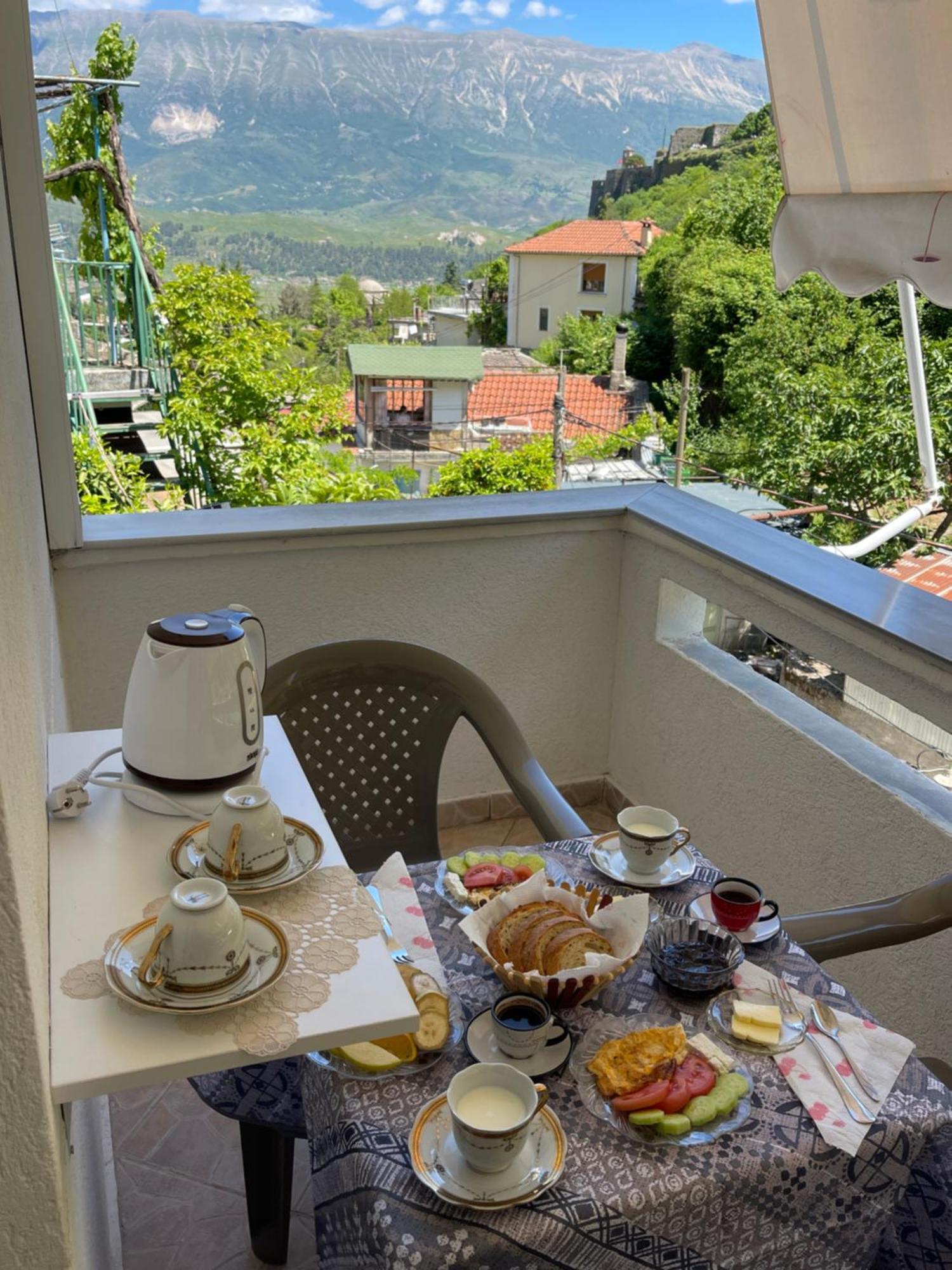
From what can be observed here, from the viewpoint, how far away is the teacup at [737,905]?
3.22 feet

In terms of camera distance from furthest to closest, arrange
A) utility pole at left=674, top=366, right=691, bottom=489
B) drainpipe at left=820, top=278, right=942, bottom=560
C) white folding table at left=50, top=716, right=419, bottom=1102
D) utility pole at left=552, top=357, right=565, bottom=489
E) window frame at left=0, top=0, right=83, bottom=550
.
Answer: utility pole at left=552, top=357, right=565, bottom=489 < utility pole at left=674, top=366, right=691, bottom=489 < drainpipe at left=820, top=278, right=942, bottom=560 < window frame at left=0, top=0, right=83, bottom=550 < white folding table at left=50, top=716, right=419, bottom=1102

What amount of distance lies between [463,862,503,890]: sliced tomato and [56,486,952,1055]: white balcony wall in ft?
2.48

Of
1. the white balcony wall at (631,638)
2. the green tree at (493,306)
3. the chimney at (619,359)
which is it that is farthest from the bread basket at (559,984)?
the green tree at (493,306)

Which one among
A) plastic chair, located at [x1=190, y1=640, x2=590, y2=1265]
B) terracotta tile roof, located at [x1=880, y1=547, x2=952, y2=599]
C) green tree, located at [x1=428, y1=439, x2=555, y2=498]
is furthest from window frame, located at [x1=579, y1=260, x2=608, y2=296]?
plastic chair, located at [x1=190, y1=640, x2=590, y2=1265]

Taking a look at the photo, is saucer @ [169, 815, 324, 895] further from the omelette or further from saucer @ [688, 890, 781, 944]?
saucer @ [688, 890, 781, 944]

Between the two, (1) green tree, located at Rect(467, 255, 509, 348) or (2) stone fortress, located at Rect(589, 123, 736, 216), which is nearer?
(1) green tree, located at Rect(467, 255, 509, 348)

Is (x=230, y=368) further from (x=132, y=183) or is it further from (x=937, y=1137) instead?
(x=937, y=1137)

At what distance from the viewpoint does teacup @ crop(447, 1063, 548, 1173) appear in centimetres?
68

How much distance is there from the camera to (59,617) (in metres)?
1.93

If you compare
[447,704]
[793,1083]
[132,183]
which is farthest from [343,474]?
[793,1083]

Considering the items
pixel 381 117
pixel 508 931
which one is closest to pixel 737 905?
pixel 508 931

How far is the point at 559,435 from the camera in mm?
A: 13320

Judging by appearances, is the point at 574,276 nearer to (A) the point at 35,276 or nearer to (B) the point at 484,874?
(A) the point at 35,276

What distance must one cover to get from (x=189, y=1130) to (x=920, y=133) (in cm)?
229
